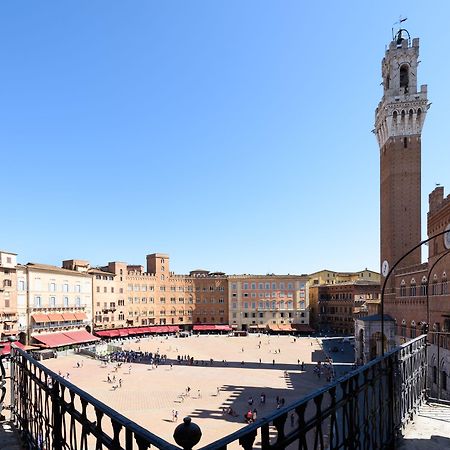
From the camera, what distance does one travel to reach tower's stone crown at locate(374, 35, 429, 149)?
53.2 metres

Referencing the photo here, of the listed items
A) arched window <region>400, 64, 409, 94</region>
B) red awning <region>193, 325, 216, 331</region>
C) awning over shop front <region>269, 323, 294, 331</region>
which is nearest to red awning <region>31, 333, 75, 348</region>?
red awning <region>193, 325, 216, 331</region>

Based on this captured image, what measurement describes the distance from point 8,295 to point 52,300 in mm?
9909

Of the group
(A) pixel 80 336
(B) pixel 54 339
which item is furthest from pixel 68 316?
(B) pixel 54 339

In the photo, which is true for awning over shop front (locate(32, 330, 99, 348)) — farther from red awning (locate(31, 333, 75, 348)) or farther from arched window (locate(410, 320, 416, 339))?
arched window (locate(410, 320, 416, 339))

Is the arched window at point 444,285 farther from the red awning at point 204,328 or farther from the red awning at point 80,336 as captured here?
the red awning at point 204,328

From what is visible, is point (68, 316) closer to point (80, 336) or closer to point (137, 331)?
point (80, 336)

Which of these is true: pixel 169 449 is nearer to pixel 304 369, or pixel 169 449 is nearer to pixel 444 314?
pixel 444 314

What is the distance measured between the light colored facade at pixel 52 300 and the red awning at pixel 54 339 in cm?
65

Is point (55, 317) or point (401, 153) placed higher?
point (401, 153)

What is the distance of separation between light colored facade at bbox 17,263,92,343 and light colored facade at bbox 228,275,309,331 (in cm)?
3355

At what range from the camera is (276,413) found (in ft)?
11.2

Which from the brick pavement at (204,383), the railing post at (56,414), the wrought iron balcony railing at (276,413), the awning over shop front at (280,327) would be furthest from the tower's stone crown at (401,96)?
the railing post at (56,414)

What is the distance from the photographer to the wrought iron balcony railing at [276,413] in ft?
10.0

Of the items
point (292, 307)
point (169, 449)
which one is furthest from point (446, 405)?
point (292, 307)
